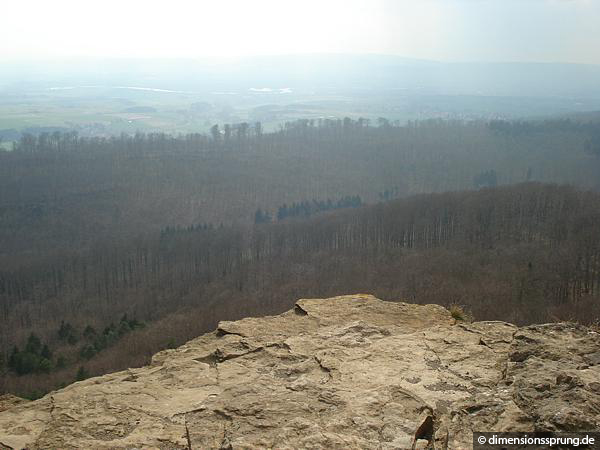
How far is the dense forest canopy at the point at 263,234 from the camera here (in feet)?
150

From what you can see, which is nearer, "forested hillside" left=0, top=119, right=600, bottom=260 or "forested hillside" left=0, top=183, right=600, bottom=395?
"forested hillside" left=0, top=183, right=600, bottom=395

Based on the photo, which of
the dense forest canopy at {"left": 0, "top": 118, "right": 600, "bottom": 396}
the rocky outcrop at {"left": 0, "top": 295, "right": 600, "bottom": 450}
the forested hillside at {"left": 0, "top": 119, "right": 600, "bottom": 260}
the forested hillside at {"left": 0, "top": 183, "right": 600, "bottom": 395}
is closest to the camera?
the rocky outcrop at {"left": 0, "top": 295, "right": 600, "bottom": 450}

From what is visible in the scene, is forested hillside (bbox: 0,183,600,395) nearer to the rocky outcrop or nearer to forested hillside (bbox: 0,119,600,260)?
forested hillside (bbox: 0,119,600,260)

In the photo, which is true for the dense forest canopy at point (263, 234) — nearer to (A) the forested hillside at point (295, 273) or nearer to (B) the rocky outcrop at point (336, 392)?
(A) the forested hillside at point (295, 273)

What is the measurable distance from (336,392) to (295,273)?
56.0 metres

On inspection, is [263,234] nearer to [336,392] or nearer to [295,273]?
[295,273]

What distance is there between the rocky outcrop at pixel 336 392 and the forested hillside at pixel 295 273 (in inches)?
997

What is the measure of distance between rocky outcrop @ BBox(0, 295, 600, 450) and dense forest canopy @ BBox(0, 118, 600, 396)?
18502 millimetres

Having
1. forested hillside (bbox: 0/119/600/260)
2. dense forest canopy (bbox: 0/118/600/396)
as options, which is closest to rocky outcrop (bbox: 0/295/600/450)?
dense forest canopy (bbox: 0/118/600/396)

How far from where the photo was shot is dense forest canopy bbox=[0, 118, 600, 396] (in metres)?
45.8

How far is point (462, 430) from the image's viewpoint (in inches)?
252

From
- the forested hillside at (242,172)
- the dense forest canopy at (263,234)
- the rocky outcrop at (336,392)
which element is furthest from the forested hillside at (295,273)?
the rocky outcrop at (336,392)

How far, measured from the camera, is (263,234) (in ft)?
255

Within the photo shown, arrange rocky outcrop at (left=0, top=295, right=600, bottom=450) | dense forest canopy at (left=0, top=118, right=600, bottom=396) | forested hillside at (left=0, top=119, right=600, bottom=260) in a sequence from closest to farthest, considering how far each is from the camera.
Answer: rocky outcrop at (left=0, top=295, right=600, bottom=450) → dense forest canopy at (left=0, top=118, right=600, bottom=396) → forested hillside at (left=0, top=119, right=600, bottom=260)
